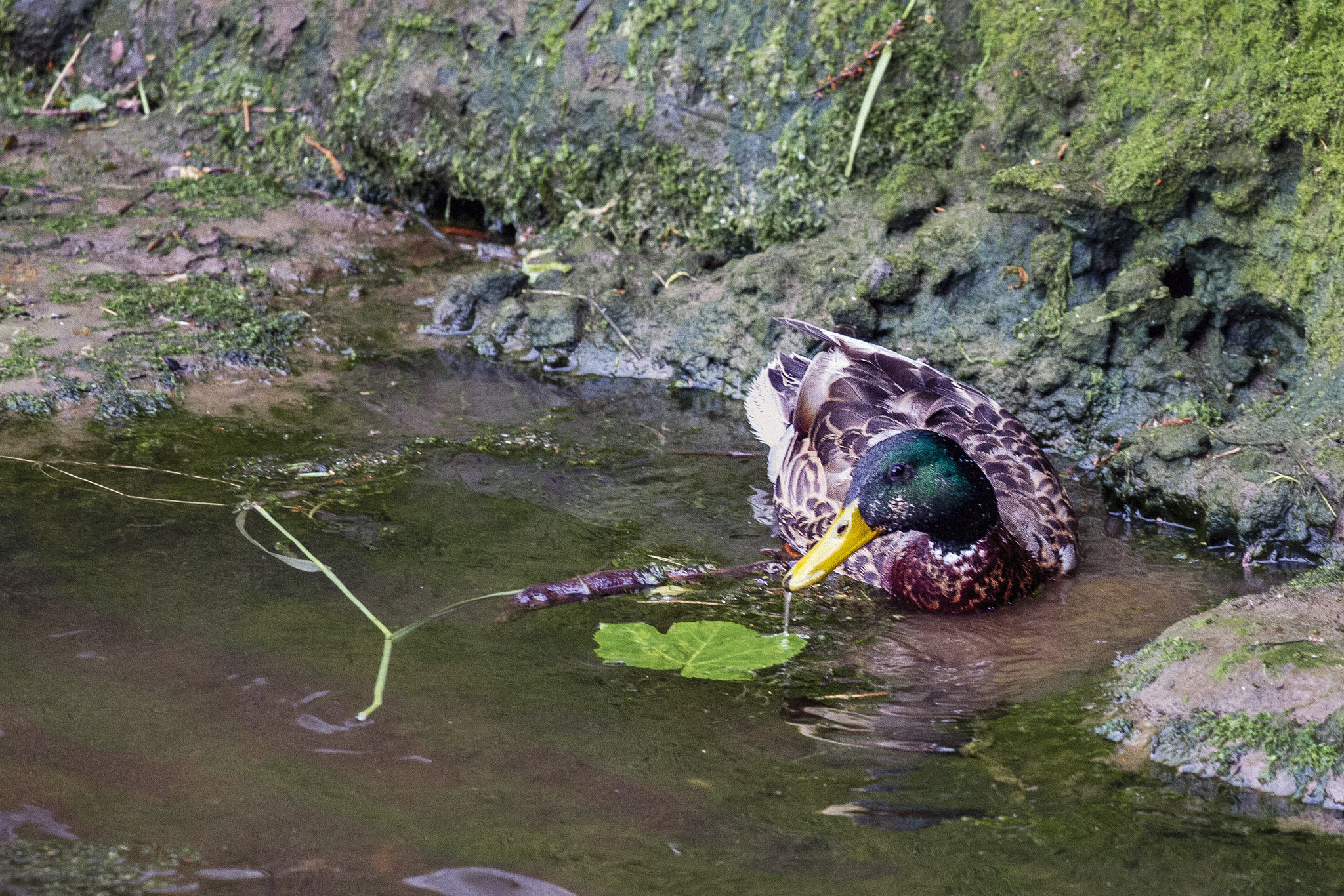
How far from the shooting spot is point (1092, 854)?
261cm

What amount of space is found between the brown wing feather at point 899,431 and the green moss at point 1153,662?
37.5 inches

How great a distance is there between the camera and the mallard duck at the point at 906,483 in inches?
161

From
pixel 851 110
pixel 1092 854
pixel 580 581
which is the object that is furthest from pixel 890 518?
pixel 851 110

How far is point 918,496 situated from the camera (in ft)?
13.6

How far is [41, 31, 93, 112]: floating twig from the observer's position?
8.23 m

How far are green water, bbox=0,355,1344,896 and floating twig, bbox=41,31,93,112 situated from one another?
4524 millimetres

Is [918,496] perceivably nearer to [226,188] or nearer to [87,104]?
[226,188]

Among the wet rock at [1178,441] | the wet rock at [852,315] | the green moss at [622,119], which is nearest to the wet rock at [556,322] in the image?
the green moss at [622,119]

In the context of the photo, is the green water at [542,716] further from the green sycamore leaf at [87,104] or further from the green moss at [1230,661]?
the green sycamore leaf at [87,104]

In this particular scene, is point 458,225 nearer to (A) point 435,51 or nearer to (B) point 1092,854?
(A) point 435,51

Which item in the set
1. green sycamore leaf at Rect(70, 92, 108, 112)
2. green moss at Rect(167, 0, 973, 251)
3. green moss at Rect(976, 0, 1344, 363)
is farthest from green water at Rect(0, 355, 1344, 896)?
green sycamore leaf at Rect(70, 92, 108, 112)

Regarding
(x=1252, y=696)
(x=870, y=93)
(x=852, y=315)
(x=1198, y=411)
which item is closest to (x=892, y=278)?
(x=852, y=315)

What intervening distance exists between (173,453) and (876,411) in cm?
290

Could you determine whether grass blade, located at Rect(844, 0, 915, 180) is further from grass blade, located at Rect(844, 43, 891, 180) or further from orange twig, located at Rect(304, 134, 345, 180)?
orange twig, located at Rect(304, 134, 345, 180)
